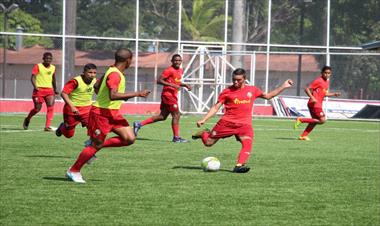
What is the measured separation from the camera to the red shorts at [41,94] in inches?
864

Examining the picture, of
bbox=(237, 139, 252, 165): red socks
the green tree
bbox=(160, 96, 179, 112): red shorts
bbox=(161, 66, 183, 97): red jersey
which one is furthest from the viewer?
the green tree

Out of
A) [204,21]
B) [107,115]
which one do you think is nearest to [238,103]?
→ [107,115]

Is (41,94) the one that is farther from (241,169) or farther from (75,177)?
(75,177)

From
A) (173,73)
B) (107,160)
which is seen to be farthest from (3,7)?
(107,160)

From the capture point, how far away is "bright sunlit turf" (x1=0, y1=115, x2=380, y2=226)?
873cm

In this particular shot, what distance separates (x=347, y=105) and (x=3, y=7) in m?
14.6

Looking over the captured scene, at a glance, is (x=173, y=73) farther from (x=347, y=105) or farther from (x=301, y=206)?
(x=347, y=105)

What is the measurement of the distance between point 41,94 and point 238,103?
893 centimetres

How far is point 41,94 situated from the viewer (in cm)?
2202

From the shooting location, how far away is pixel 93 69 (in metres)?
15.3

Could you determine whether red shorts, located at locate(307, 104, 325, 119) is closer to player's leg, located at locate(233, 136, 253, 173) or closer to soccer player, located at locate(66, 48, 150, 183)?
player's leg, located at locate(233, 136, 253, 173)

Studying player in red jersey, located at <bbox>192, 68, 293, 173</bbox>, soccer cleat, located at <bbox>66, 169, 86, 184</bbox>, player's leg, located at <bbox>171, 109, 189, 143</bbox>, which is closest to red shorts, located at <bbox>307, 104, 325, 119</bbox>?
player's leg, located at <bbox>171, 109, 189, 143</bbox>

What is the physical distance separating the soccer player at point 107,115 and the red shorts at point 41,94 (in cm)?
1022

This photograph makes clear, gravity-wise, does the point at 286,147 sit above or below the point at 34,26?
below
